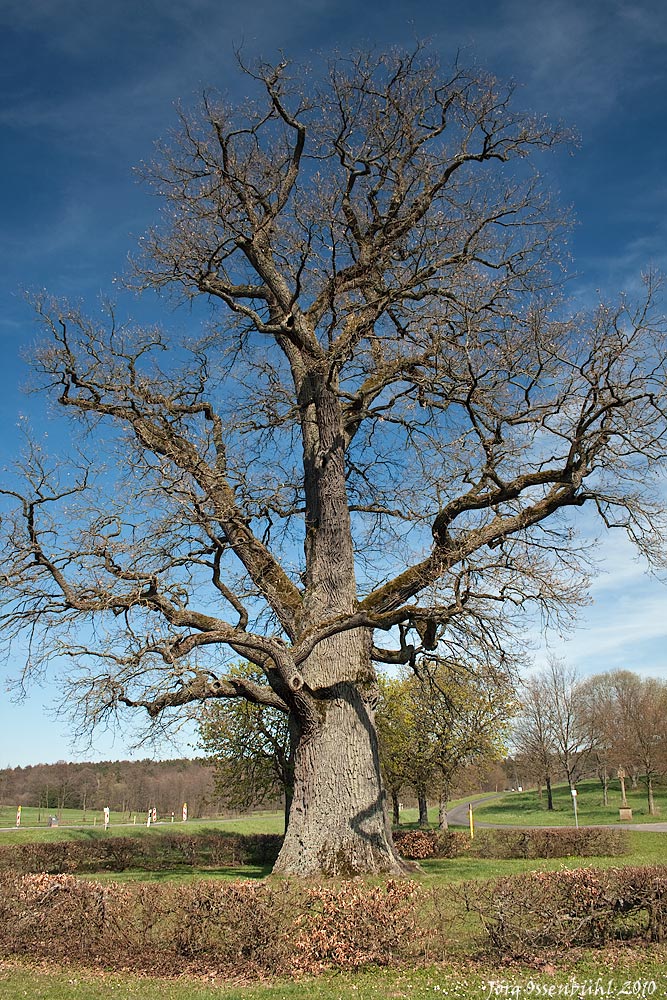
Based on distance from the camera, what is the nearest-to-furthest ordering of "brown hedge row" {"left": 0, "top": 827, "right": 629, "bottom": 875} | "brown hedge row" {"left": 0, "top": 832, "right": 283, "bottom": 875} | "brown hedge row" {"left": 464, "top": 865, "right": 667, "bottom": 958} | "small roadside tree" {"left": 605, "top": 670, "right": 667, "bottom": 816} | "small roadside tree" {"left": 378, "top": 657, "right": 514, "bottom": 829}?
1. "brown hedge row" {"left": 464, "top": 865, "right": 667, "bottom": 958}
2. "brown hedge row" {"left": 0, "top": 832, "right": 283, "bottom": 875}
3. "brown hedge row" {"left": 0, "top": 827, "right": 629, "bottom": 875}
4. "small roadside tree" {"left": 378, "top": 657, "right": 514, "bottom": 829}
5. "small roadside tree" {"left": 605, "top": 670, "right": 667, "bottom": 816}

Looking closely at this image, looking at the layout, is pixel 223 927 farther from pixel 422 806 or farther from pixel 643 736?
pixel 643 736

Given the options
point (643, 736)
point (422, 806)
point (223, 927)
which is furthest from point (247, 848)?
point (643, 736)

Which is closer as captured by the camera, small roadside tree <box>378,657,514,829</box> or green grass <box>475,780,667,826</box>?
small roadside tree <box>378,657,514,829</box>

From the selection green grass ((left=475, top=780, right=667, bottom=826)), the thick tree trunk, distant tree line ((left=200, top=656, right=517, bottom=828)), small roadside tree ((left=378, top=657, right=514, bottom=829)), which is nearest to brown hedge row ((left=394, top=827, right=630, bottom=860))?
distant tree line ((left=200, top=656, right=517, bottom=828))

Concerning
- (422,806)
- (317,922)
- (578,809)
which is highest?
(317,922)

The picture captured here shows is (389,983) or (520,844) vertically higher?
(389,983)

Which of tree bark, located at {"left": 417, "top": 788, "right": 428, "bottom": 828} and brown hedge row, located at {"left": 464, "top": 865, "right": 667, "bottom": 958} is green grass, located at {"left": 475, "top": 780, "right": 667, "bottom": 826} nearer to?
tree bark, located at {"left": 417, "top": 788, "right": 428, "bottom": 828}

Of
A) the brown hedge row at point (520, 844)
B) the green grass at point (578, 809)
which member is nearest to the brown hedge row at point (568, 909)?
the brown hedge row at point (520, 844)

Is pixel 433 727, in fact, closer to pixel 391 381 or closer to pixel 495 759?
pixel 495 759

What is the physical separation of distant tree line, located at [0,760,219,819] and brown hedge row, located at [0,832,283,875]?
3649 centimetres

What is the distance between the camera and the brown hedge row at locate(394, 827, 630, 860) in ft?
62.6

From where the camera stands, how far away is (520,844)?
19.4 meters

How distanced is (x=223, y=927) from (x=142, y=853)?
14.4 meters

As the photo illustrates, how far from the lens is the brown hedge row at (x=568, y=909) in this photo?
691 cm
